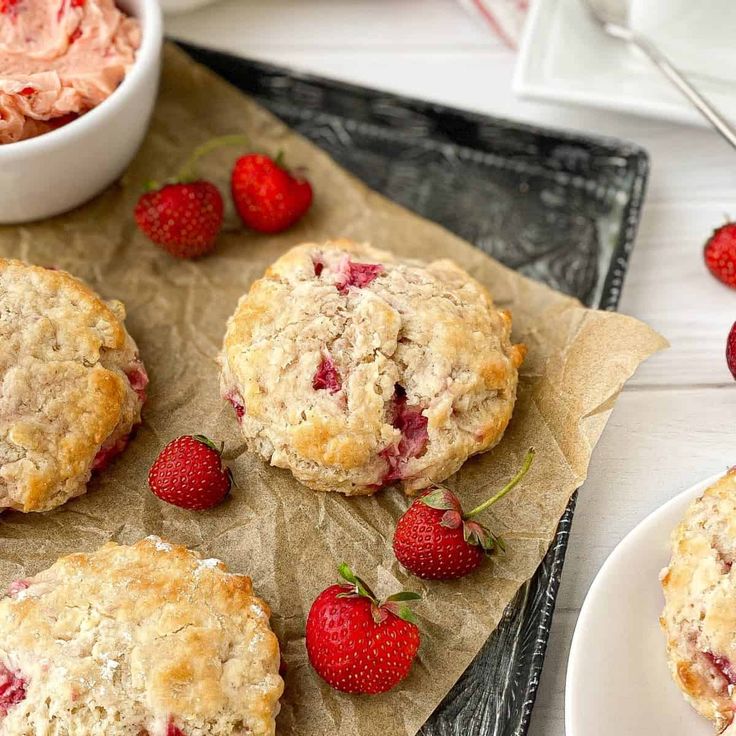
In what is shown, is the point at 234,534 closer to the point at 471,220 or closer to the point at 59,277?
the point at 59,277

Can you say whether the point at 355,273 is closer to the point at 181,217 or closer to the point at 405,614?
the point at 181,217

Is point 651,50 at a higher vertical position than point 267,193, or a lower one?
higher

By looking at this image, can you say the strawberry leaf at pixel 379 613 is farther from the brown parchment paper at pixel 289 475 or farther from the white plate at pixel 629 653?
the white plate at pixel 629 653

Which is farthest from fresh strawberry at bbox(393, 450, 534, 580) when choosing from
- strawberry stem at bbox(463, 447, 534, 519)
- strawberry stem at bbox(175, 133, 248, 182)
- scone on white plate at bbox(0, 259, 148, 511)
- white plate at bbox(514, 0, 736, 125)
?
white plate at bbox(514, 0, 736, 125)

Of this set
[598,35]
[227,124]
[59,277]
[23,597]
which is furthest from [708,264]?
[23,597]

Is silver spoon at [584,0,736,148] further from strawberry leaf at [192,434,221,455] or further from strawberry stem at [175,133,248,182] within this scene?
strawberry leaf at [192,434,221,455]

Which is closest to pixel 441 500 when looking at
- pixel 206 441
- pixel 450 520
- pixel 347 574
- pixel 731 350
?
pixel 450 520
